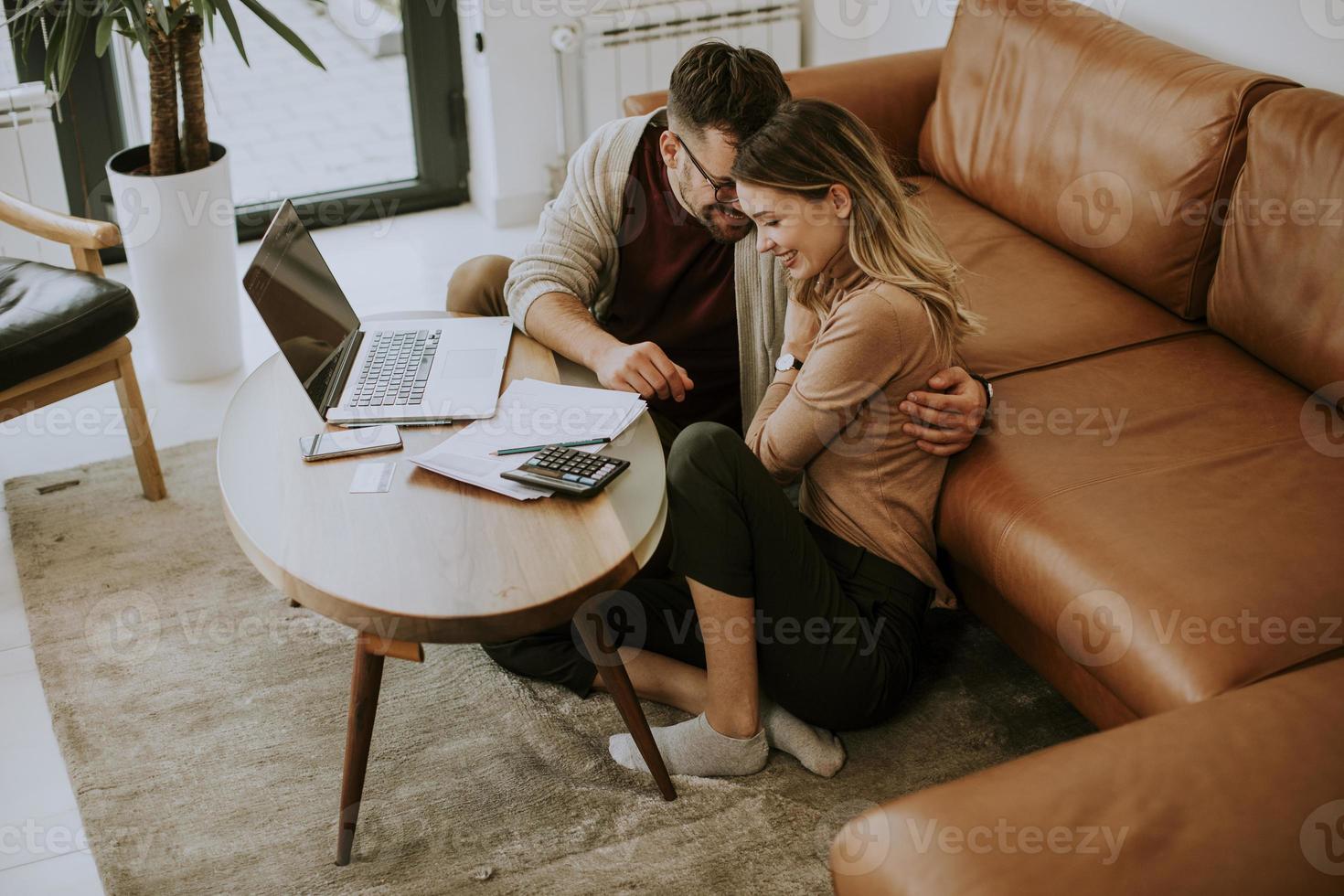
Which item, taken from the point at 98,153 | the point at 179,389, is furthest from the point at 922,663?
the point at 98,153

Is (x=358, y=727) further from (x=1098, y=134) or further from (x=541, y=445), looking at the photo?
(x=1098, y=134)

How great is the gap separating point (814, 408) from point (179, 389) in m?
1.82

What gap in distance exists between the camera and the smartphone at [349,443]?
5.48ft

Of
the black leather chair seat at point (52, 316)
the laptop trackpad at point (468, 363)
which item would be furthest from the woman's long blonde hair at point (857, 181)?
the black leather chair seat at point (52, 316)

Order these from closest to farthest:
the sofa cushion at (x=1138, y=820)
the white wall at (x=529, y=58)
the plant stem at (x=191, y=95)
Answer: the sofa cushion at (x=1138, y=820)
the plant stem at (x=191, y=95)
the white wall at (x=529, y=58)

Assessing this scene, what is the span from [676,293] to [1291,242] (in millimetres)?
1005

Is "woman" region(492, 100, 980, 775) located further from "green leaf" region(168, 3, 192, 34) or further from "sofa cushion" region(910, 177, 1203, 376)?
"green leaf" region(168, 3, 192, 34)

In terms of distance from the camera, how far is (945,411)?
173 centimetres

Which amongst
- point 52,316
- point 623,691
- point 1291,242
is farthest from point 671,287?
point 52,316

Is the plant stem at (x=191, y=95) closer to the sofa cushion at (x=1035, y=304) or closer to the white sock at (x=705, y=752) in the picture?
the sofa cushion at (x=1035, y=304)

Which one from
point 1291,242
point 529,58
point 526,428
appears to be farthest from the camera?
point 529,58

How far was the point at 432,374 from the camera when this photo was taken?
1844 mm

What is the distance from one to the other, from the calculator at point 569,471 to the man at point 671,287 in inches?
8.8

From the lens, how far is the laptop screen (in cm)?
170
